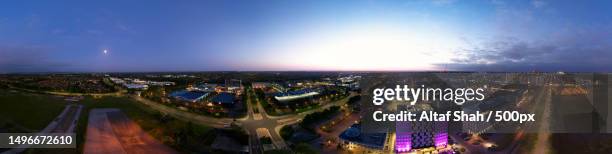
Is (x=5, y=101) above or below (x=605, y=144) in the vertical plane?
above

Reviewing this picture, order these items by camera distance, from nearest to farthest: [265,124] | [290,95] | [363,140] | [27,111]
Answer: [363,140]
[265,124]
[27,111]
[290,95]

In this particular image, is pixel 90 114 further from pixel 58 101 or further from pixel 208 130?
pixel 208 130

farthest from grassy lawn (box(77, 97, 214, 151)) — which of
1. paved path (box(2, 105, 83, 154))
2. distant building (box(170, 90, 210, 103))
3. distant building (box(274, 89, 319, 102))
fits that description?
distant building (box(274, 89, 319, 102))

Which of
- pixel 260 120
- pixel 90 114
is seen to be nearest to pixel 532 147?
pixel 260 120

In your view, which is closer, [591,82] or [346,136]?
[346,136]

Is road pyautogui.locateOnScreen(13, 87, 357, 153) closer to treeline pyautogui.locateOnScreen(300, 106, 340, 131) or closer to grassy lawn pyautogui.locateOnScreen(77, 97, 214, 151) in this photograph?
treeline pyautogui.locateOnScreen(300, 106, 340, 131)

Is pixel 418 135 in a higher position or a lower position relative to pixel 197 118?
lower

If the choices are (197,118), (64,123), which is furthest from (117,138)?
(64,123)

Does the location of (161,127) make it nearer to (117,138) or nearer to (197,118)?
(117,138)
